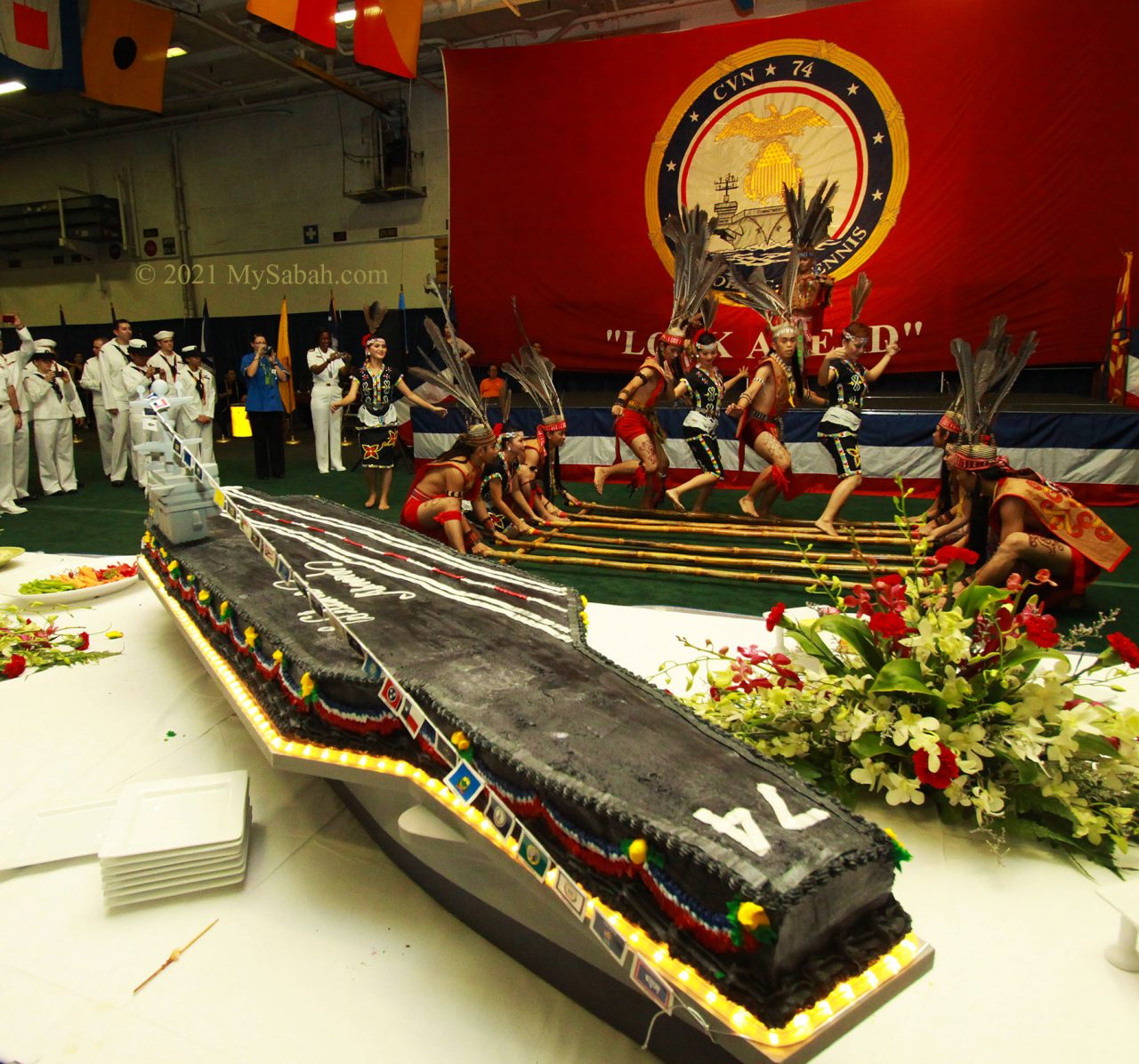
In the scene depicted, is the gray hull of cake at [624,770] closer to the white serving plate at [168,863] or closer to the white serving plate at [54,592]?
the white serving plate at [168,863]

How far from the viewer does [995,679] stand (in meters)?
1.51

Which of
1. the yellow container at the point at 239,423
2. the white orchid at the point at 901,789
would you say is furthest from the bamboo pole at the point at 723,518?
the white orchid at the point at 901,789

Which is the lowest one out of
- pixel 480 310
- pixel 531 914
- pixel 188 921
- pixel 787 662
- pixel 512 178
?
pixel 188 921

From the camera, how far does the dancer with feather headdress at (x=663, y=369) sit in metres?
5.38

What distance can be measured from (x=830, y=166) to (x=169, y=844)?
8272mm

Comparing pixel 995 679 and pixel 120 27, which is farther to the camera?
pixel 120 27

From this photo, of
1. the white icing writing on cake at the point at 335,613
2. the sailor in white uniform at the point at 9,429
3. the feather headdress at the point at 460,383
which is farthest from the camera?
the sailor in white uniform at the point at 9,429

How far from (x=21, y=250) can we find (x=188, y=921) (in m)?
18.5

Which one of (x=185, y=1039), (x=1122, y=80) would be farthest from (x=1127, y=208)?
(x=185, y=1039)

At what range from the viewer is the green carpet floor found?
376cm

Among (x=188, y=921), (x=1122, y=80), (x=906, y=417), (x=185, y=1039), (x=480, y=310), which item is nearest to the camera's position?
(x=185, y=1039)

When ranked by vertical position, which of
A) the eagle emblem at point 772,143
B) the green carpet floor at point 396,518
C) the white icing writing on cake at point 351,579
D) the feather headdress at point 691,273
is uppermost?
the eagle emblem at point 772,143

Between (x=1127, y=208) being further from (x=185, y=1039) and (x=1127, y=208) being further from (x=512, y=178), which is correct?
(x=185, y=1039)

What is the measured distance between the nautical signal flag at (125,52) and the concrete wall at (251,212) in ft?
15.8
